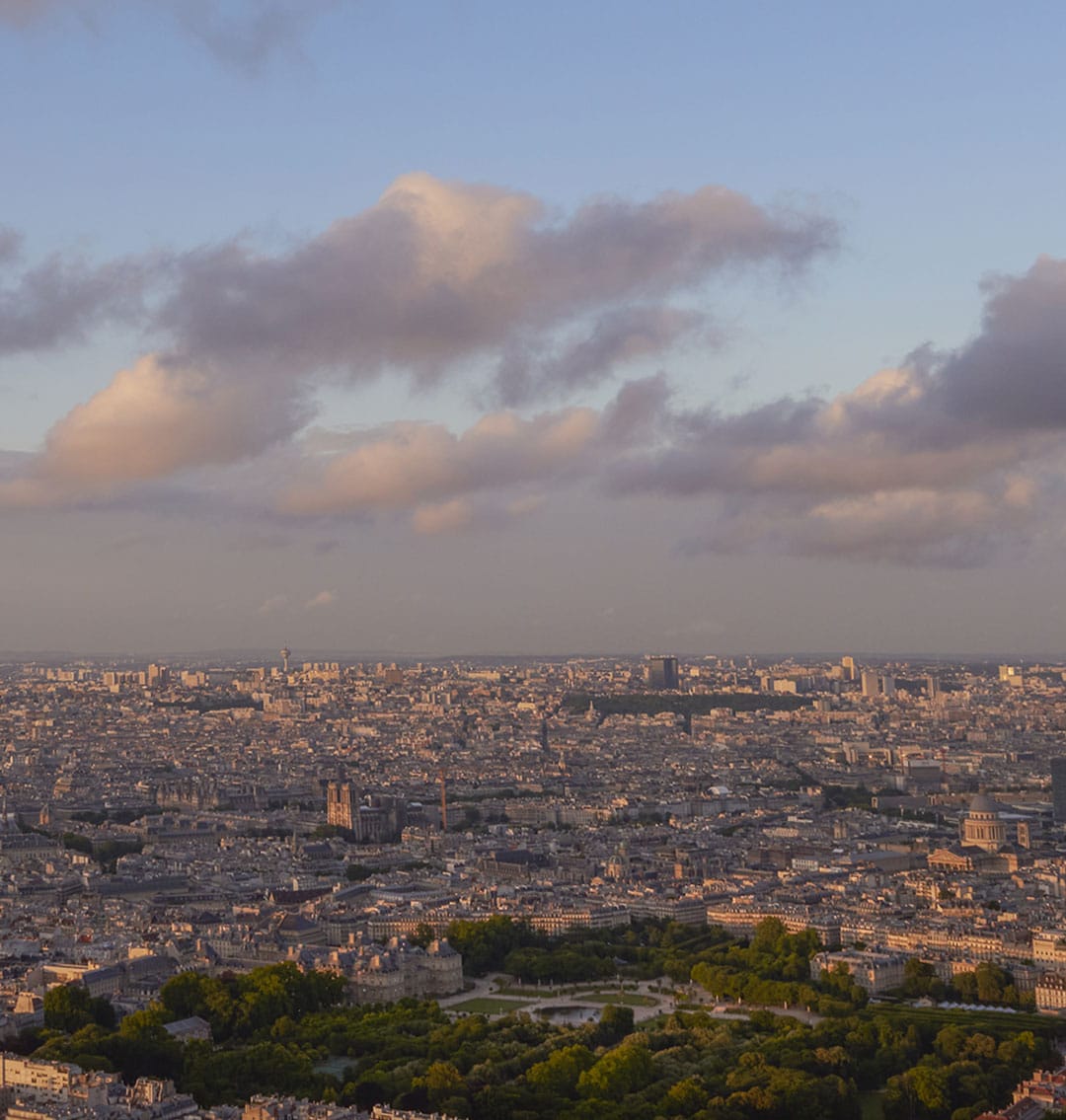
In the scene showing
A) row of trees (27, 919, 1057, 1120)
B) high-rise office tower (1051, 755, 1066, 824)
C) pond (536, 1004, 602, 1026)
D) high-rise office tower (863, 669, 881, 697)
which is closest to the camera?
row of trees (27, 919, 1057, 1120)

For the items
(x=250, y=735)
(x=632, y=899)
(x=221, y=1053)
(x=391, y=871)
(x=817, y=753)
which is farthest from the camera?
(x=250, y=735)

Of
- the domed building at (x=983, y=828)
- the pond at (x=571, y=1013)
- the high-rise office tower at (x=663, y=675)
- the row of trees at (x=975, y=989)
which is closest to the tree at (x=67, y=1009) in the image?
the pond at (x=571, y=1013)

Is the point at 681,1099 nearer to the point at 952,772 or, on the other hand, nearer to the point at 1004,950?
the point at 1004,950

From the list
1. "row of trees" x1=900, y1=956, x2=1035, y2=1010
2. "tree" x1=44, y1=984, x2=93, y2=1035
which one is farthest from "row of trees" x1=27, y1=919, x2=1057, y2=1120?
"row of trees" x1=900, y1=956, x2=1035, y2=1010

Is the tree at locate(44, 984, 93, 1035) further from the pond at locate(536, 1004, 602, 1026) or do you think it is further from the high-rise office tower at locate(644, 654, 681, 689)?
the high-rise office tower at locate(644, 654, 681, 689)

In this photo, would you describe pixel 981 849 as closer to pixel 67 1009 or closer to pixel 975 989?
pixel 975 989

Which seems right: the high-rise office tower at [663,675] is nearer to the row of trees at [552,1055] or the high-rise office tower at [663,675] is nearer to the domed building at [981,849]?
the domed building at [981,849]

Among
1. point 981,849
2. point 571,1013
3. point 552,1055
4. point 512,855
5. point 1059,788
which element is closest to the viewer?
point 552,1055

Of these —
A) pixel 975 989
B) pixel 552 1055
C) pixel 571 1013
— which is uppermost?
pixel 552 1055

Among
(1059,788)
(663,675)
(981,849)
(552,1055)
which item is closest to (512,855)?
(981,849)

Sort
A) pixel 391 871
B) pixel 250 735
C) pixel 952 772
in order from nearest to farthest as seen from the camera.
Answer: pixel 391 871 → pixel 952 772 → pixel 250 735

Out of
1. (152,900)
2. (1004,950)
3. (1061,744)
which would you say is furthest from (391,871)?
(1061,744)
